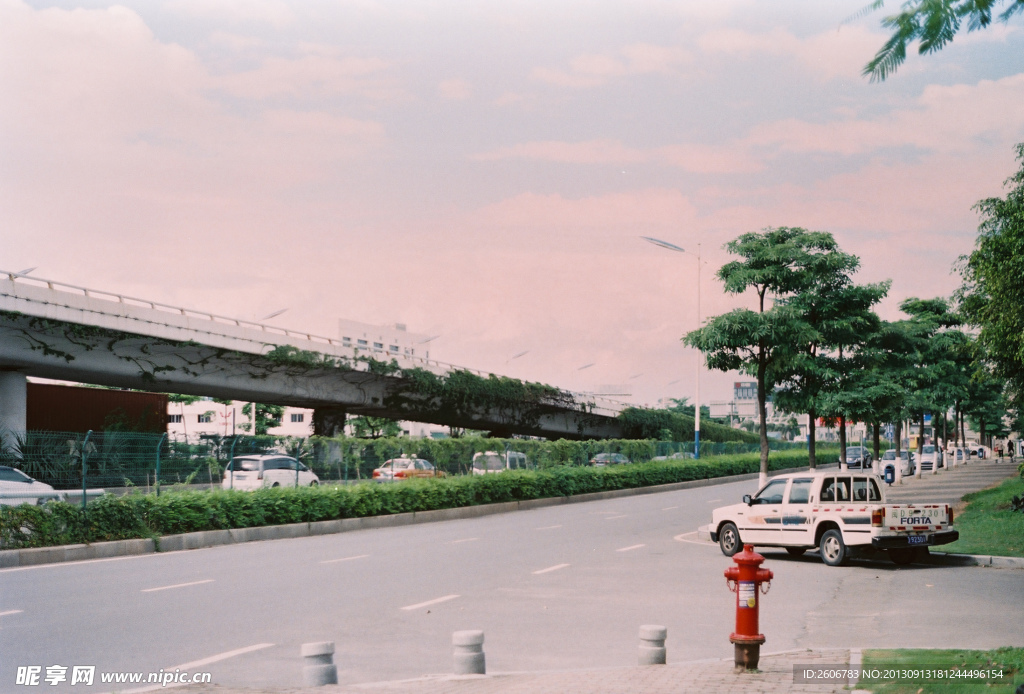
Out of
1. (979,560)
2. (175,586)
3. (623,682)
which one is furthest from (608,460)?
(623,682)

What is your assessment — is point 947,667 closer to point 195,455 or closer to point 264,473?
point 195,455

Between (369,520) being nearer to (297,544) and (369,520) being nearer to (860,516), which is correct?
(297,544)

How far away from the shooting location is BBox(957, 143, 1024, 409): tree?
2026 cm

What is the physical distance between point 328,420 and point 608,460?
1792cm

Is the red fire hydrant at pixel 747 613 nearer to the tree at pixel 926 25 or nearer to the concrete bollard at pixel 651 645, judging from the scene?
the concrete bollard at pixel 651 645

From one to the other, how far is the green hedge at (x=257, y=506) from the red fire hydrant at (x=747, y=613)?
13.7 metres

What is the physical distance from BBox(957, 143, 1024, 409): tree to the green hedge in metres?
15.1

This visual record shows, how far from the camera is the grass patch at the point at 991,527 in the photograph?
18.3 m

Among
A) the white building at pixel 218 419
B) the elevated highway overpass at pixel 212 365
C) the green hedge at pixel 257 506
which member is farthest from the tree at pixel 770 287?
the white building at pixel 218 419

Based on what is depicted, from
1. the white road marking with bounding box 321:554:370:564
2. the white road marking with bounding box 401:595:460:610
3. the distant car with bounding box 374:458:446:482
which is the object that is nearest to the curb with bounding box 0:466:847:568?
the distant car with bounding box 374:458:446:482

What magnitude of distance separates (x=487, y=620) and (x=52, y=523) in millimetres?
10215

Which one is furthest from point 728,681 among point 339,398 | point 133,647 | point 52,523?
point 339,398

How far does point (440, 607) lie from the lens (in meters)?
12.3

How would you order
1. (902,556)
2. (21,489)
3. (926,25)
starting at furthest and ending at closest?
(21,489) → (902,556) → (926,25)
